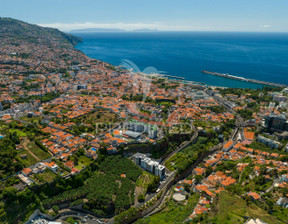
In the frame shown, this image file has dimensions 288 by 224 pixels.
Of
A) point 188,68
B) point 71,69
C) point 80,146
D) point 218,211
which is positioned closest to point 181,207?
point 218,211

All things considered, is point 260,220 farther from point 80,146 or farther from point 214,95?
point 214,95

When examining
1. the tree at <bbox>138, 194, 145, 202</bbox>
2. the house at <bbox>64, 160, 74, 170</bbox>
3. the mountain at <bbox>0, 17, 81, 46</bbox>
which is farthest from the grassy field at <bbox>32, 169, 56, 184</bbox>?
the mountain at <bbox>0, 17, 81, 46</bbox>

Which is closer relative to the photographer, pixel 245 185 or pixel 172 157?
pixel 245 185

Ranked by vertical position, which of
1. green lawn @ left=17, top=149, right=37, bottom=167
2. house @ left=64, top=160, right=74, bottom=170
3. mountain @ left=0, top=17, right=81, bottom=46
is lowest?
house @ left=64, top=160, right=74, bottom=170

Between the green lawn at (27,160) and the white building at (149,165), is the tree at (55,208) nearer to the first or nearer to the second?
the green lawn at (27,160)

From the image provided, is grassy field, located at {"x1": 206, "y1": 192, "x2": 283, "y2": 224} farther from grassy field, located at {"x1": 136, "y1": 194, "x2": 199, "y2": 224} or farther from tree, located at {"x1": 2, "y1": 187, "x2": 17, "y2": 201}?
tree, located at {"x1": 2, "y1": 187, "x2": 17, "y2": 201}

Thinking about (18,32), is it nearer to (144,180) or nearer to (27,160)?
(27,160)
